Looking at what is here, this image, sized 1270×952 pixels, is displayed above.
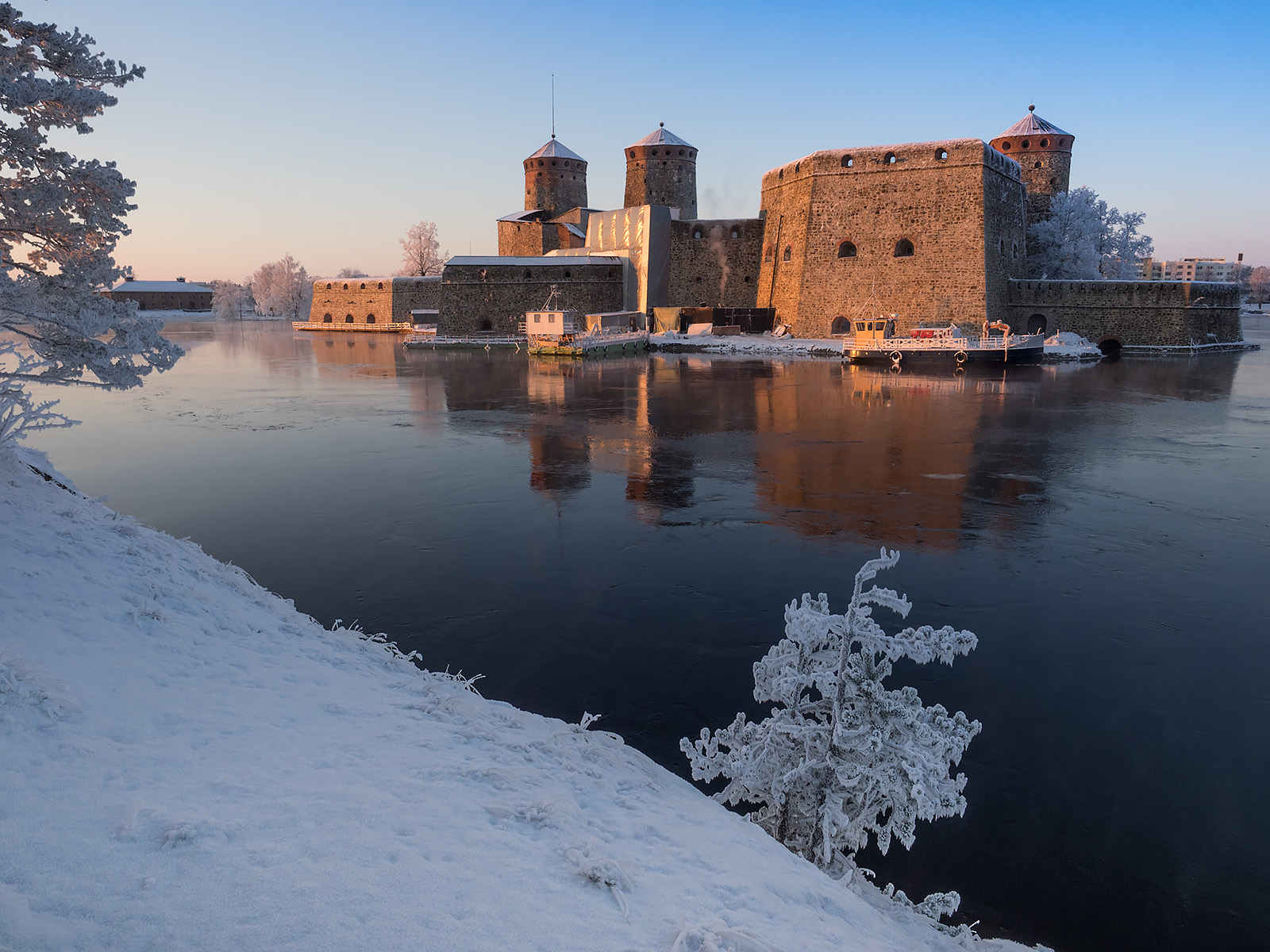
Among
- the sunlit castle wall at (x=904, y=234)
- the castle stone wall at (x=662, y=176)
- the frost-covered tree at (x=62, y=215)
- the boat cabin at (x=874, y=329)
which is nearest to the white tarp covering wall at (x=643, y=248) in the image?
the castle stone wall at (x=662, y=176)

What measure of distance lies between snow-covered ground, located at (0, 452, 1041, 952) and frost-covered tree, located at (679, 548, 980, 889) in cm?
27

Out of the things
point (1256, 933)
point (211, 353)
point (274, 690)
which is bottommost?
point (1256, 933)

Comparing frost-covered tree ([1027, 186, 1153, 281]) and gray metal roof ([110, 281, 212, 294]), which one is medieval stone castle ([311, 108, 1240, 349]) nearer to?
frost-covered tree ([1027, 186, 1153, 281])

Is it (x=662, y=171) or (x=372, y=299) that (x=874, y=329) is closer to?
(x=662, y=171)

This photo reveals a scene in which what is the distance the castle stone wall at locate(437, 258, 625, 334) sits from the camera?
132ft

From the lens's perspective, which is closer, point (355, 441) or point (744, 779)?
point (744, 779)

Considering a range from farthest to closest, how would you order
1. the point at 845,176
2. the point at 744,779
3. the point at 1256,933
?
the point at 845,176 → the point at 744,779 → the point at 1256,933

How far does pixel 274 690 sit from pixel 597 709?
1.98 meters

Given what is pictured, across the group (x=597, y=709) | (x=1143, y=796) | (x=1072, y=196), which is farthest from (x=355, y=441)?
(x=1072, y=196)

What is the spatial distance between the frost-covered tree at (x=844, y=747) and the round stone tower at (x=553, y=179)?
49.7 meters

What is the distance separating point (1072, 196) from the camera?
3744 cm

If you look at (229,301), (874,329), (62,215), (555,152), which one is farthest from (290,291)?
(62,215)

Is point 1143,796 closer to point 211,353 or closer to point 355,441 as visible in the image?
point 355,441

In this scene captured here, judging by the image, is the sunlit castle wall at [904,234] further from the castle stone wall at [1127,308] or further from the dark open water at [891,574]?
the dark open water at [891,574]
